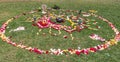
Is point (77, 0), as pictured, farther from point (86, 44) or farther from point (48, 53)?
point (48, 53)

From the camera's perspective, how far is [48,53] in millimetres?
12656

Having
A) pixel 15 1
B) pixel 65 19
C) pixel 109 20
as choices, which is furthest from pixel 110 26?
pixel 15 1

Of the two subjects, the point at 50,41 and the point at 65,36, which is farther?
the point at 65,36

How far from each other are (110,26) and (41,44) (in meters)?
5.35

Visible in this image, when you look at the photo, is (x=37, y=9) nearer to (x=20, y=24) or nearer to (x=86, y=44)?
(x=20, y=24)

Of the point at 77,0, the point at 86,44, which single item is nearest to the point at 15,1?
the point at 77,0

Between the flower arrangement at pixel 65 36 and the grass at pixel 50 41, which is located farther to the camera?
the flower arrangement at pixel 65 36

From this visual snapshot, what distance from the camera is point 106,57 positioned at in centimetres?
1245

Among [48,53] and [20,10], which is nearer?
[48,53]

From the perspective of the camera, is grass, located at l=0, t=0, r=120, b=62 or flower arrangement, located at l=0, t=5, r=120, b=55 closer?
grass, located at l=0, t=0, r=120, b=62

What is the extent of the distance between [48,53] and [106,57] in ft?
9.92

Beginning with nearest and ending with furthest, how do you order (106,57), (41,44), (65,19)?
(106,57) → (41,44) → (65,19)

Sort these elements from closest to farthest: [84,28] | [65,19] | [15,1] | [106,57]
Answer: [106,57], [84,28], [65,19], [15,1]

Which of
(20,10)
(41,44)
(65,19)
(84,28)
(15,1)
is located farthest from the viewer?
(15,1)
